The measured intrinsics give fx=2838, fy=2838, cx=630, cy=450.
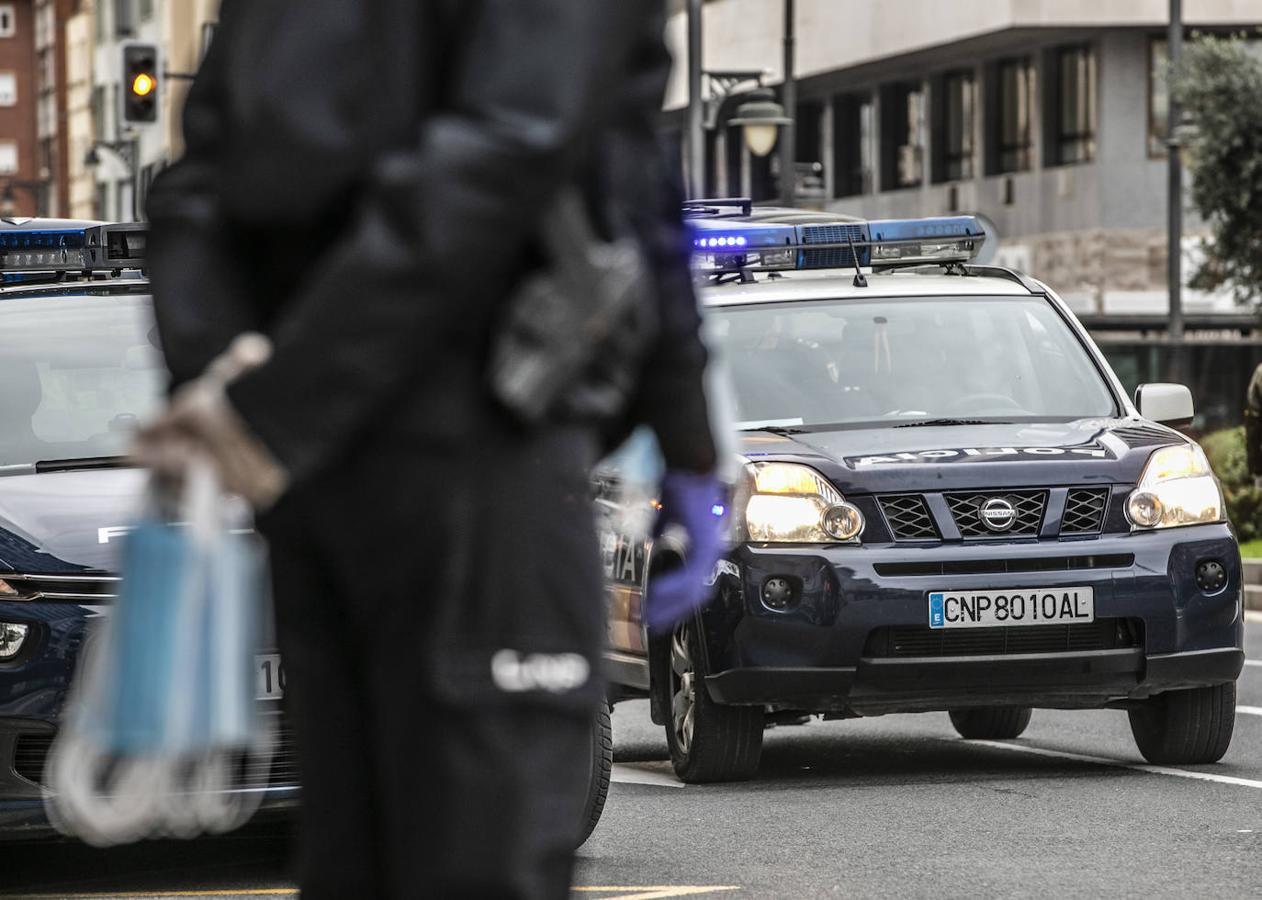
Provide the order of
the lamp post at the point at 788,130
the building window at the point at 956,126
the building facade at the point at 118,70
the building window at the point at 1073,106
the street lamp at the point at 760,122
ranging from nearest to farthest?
the street lamp at the point at 760,122 → the lamp post at the point at 788,130 → the building window at the point at 1073,106 → the building window at the point at 956,126 → the building facade at the point at 118,70

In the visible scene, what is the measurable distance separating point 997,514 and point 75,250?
9.99 ft

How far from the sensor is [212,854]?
7742 millimetres

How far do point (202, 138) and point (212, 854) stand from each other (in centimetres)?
511

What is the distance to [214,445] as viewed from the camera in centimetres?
252

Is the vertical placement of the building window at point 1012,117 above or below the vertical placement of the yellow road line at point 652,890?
above

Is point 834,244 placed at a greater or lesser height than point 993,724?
greater

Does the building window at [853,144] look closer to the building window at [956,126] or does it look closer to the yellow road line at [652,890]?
the building window at [956,126]

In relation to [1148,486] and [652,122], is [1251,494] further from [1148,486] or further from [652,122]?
[652,122]

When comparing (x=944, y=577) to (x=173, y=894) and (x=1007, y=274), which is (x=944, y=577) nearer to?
(x=1007, y=274)

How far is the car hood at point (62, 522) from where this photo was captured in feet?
22.4

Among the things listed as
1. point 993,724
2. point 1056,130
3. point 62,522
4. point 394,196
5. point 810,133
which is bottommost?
point 993,724

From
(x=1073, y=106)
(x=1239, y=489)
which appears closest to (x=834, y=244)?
(x=1239, y=489)

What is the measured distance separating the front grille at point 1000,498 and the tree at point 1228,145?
2642cm

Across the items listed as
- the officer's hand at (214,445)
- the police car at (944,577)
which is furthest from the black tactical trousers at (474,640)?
the police car at (944,577)
